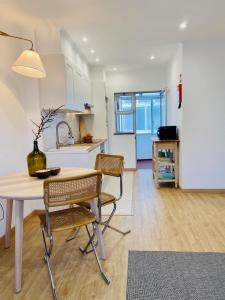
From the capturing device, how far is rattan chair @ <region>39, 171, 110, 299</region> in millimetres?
1701

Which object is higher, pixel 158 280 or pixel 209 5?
pixel 209 5

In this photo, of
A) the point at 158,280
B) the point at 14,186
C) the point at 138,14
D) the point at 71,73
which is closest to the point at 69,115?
the point at 71,73

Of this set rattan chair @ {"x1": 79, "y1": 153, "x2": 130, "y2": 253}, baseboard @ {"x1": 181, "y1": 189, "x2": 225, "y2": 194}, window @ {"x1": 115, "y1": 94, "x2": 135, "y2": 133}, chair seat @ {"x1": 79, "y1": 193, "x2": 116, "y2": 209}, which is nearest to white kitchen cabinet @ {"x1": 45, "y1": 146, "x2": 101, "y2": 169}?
rattan chair @ {"x1": 79, "y1": 153, "x2": 130, "y2": 253}

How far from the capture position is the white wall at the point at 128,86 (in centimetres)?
626

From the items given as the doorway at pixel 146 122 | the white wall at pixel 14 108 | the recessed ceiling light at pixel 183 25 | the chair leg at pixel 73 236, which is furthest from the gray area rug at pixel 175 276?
the doorway at pixel 146 122

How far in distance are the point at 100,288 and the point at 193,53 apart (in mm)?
3769

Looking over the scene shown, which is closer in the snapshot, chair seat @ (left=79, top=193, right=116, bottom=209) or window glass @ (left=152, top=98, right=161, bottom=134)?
chair seat @ (left=79, top=193, right=116, bottom=209)

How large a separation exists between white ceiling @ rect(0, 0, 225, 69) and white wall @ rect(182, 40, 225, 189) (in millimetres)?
313

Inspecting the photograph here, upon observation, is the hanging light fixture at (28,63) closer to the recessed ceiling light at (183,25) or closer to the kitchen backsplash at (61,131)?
the kitchen backsplash at (61,131)

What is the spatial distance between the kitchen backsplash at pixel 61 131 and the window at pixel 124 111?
149 centimetres

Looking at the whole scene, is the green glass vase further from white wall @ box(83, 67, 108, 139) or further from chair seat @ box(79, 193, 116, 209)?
white wall @ box(83, 67, 108, 139)

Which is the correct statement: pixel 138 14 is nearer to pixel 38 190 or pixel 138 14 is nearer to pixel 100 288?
pixel 38 190

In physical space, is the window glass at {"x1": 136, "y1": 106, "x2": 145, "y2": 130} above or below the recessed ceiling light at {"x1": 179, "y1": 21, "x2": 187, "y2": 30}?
below

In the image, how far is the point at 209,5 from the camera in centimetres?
271
